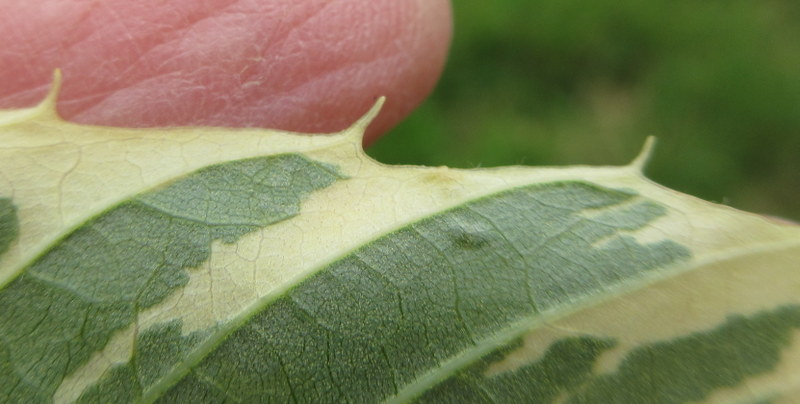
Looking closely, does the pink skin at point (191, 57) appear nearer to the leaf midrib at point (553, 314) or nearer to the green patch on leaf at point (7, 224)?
the green patch on leaf at point (7, 224)

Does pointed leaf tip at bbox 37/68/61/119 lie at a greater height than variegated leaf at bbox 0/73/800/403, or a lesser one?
greater

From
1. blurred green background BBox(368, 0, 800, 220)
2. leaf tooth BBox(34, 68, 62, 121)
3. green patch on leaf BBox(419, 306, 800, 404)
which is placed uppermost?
leaf tooth BBox(34, 68, 62, 121)

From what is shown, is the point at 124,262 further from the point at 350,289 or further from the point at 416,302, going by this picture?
the point at 416,302

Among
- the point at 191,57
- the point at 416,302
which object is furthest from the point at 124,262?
the point at 191,57

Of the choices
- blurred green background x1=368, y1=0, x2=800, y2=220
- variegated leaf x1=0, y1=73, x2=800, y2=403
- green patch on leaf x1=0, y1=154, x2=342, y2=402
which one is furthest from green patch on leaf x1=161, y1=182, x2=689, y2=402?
blurred green background x1=368, y1=0, x2=800, y2=220

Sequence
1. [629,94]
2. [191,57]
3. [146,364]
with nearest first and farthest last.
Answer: [146,364] → [191,57] → [629,94]

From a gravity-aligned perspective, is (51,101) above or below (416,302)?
above

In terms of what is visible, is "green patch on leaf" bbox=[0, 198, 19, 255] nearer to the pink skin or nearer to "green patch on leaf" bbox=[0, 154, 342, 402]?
"green patch on leaf" bbox=[0, 154, 342, 402]

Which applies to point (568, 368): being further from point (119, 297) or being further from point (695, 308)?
point (119, 297)
